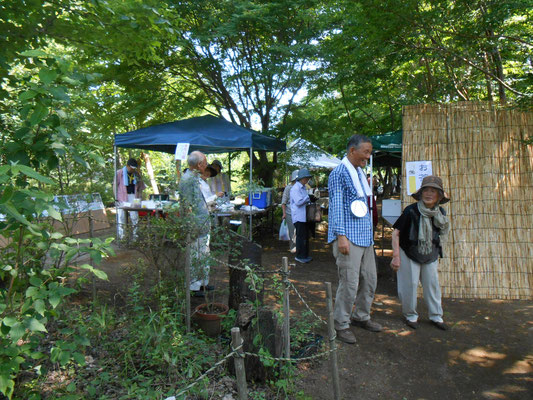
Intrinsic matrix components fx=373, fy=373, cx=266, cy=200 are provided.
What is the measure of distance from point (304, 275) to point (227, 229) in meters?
2.67

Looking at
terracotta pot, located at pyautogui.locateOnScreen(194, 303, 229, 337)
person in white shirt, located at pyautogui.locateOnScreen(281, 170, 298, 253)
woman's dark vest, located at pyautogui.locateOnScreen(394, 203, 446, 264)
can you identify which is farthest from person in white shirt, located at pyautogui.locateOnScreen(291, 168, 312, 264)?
terracotta pot, located at pyautogui.locateOnScreen(194, 303, 229, 337)

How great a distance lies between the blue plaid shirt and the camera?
11.7 feet

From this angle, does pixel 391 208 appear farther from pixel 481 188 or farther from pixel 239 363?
pixel 239 363

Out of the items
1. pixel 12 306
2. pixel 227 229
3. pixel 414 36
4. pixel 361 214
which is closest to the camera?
pixel 12 306

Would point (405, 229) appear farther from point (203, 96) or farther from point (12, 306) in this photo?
point (203, 96)

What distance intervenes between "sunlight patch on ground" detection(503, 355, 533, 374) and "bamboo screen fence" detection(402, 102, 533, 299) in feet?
5.28

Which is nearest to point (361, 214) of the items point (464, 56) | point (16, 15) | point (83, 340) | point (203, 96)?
point (83, 340)

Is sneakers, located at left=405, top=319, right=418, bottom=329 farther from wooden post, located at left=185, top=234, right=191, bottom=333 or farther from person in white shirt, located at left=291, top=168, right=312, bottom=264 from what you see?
person in white shirt, located at left=291, top=168, right=312, bottom=264

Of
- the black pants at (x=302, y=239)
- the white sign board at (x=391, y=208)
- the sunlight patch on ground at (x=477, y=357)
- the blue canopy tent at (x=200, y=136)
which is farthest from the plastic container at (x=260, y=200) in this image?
the sunlight patch on ground at (x=477, y=357)

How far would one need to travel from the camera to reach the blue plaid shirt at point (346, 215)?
358 cm

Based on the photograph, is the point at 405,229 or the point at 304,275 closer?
the point at 405,229

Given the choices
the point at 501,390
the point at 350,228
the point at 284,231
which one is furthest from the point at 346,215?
the point at 284,231

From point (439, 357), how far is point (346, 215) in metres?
1.58

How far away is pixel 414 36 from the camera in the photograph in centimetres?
553
